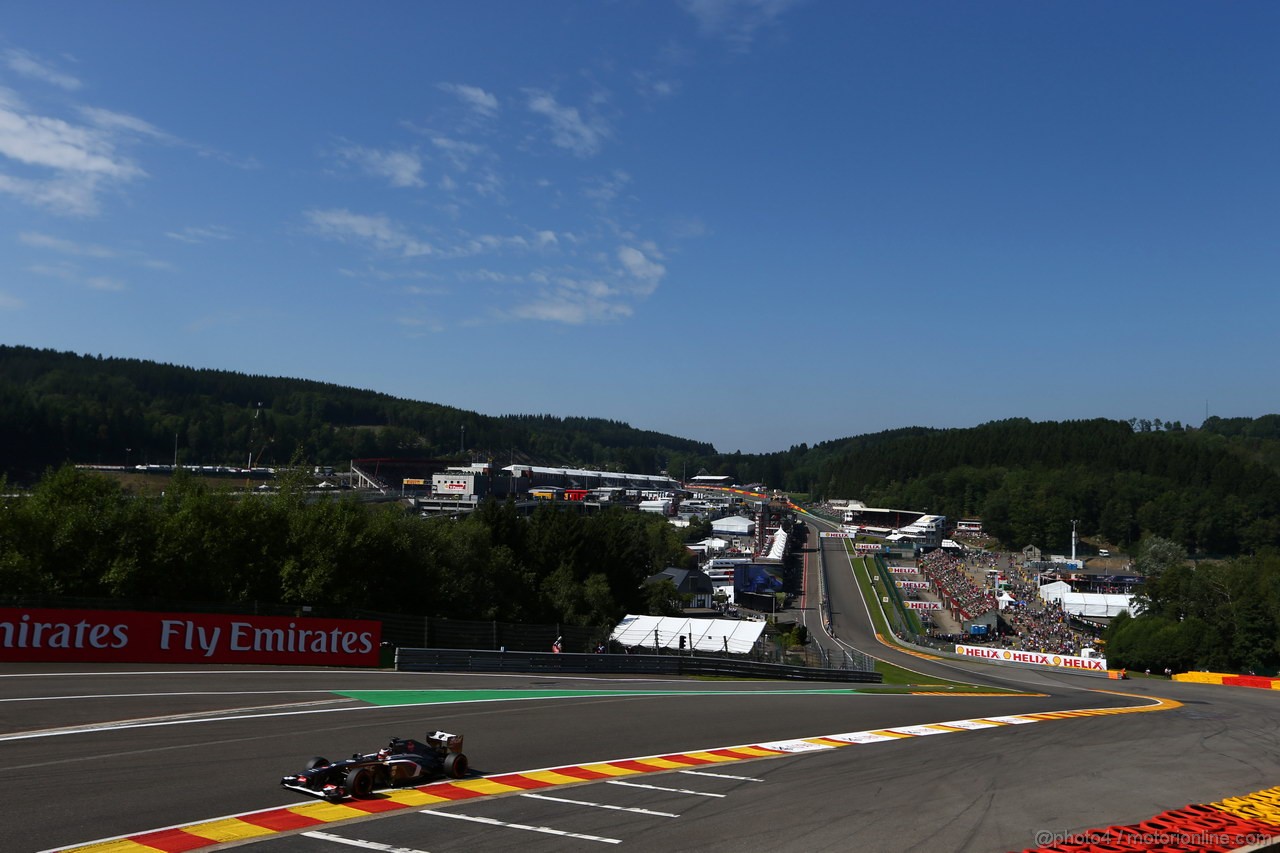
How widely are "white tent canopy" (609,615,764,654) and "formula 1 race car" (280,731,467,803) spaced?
109 ft

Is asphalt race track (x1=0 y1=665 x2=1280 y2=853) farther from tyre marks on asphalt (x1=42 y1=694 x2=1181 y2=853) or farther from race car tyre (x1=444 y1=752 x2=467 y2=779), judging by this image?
race car tyre (x1=444 y1=752 x2=467 y2=779)

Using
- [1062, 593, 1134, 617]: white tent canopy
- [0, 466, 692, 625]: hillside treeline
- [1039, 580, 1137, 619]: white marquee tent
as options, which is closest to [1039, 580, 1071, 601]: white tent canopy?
[1039, 580, 1137, 619]: white marquee tent

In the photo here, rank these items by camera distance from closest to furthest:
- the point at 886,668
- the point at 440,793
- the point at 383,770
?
1. the point at 440,793
2. the point at 383,770
3. the point at 886,668

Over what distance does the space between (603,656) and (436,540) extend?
15.0 metres

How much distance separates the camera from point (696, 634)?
1837 inches

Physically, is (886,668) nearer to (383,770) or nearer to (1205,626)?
(1205,626)

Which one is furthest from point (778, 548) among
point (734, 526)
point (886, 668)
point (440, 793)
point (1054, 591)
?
point (440, 793)

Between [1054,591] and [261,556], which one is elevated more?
[261,556]

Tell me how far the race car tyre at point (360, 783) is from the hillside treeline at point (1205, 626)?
67506 mm

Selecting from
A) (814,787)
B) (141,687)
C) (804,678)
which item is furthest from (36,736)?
(804,678)

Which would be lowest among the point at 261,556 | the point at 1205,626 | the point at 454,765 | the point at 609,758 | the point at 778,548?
the point at 1205,626

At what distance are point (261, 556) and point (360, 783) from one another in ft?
87.2

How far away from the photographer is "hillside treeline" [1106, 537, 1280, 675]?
63938mm

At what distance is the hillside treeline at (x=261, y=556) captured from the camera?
29.4 meters
